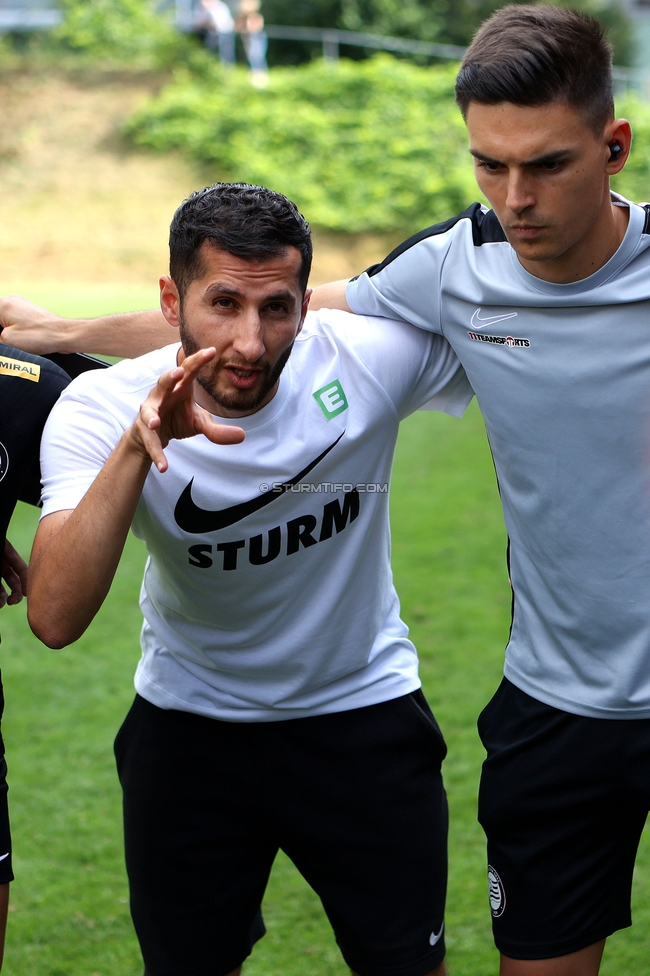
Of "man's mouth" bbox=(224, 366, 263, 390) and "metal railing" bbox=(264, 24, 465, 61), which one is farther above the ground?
"man's mouth" bbox=(224, 366, 263, 390)

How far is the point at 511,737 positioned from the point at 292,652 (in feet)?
2.01

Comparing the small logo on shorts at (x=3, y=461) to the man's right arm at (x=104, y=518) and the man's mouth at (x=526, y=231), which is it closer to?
the man's right arm at (x=104, y=518)

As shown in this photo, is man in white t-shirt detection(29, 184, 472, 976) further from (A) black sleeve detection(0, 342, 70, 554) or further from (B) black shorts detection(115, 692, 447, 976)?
(A) black sleeve detection(0, 342, 70, 554)

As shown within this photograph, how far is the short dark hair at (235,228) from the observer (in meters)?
2.65

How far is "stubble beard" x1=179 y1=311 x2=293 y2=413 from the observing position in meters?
2.68

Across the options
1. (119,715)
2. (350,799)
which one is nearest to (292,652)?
(350,799)

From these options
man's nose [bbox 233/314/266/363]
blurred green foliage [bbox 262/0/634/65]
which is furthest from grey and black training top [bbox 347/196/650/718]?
blurred green foliage [bbox 262/0/634/65]

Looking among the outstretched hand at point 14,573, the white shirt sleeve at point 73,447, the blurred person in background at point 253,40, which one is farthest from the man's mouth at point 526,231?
the blurred person in background at point 253,40

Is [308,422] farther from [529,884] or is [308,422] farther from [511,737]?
[529,884]

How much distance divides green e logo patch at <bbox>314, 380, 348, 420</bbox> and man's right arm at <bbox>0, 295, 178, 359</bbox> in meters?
0.57

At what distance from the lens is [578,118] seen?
2.45 meters

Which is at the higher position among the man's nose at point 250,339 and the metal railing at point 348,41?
the man's nose at point 250,339

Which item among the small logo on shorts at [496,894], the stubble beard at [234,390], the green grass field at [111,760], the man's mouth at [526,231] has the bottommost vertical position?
the green grass field at [111,760]

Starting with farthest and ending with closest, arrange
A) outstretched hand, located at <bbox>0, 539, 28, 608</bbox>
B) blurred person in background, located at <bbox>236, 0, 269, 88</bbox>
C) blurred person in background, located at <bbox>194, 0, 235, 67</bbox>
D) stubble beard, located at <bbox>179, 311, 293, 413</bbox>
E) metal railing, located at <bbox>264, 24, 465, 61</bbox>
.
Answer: metal railing, located at <bbox>264, 24, 465, 61</bbox>, blurred person in background, located at <bbox>194, 0, 235, 67</bbox>, blurred person in background, located at <bbox>236, 0, 269, 88</bbox>, outstretched hand, located at <bbox>0, 539, 28, 608</bbox>, stubble beard, located at <bbox>179, 311, 293, 413</bbox>
